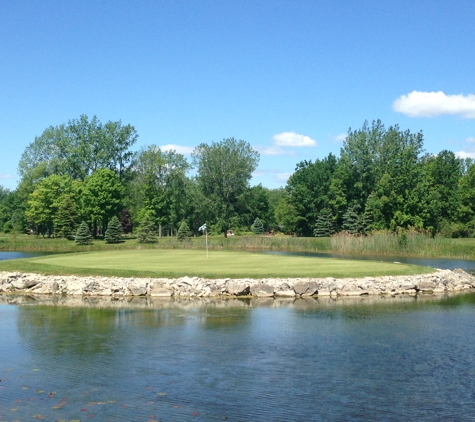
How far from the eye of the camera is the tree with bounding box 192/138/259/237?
291 feet

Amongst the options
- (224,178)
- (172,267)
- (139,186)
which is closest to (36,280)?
(172,267)

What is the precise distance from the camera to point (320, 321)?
21.0 meters

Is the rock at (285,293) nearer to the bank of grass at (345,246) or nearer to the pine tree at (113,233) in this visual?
the bank of grass at (345,246)

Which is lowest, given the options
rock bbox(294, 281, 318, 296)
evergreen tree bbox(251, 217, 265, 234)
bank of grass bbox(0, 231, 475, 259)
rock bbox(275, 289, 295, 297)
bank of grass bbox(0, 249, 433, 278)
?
rock bbox(275, 289, 295, 297)

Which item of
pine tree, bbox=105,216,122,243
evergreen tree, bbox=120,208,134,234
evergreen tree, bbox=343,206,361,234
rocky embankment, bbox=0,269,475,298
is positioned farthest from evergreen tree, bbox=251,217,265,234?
rocky embankment, bbox=0,269,475,298

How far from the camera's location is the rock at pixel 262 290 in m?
26.7

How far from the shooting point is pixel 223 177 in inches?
3529

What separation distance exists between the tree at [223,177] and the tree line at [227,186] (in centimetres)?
15

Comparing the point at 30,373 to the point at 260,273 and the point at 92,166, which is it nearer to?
the point at 260,273

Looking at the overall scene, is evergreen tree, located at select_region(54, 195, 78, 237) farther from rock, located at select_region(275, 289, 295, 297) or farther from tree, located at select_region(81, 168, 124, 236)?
rock, located at select_region(275, 289, 295, 297)

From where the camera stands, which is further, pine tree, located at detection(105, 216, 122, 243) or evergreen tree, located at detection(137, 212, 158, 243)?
pine tree, located at detection(105, 216, 122, 243)

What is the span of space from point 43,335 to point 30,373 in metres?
4.55

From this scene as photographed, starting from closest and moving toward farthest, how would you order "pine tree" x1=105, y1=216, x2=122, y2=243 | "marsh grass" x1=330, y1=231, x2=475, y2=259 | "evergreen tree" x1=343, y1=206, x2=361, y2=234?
1. "marsh grass" x1=330, y1=231, x2=475, y2=259
2. "pine tree" x1=105, y1=216, x2=122, y2=243
3. "evergreen tree" x1=343, y1=206, x2=361, y2=234

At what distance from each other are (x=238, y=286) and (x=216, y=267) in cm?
563
